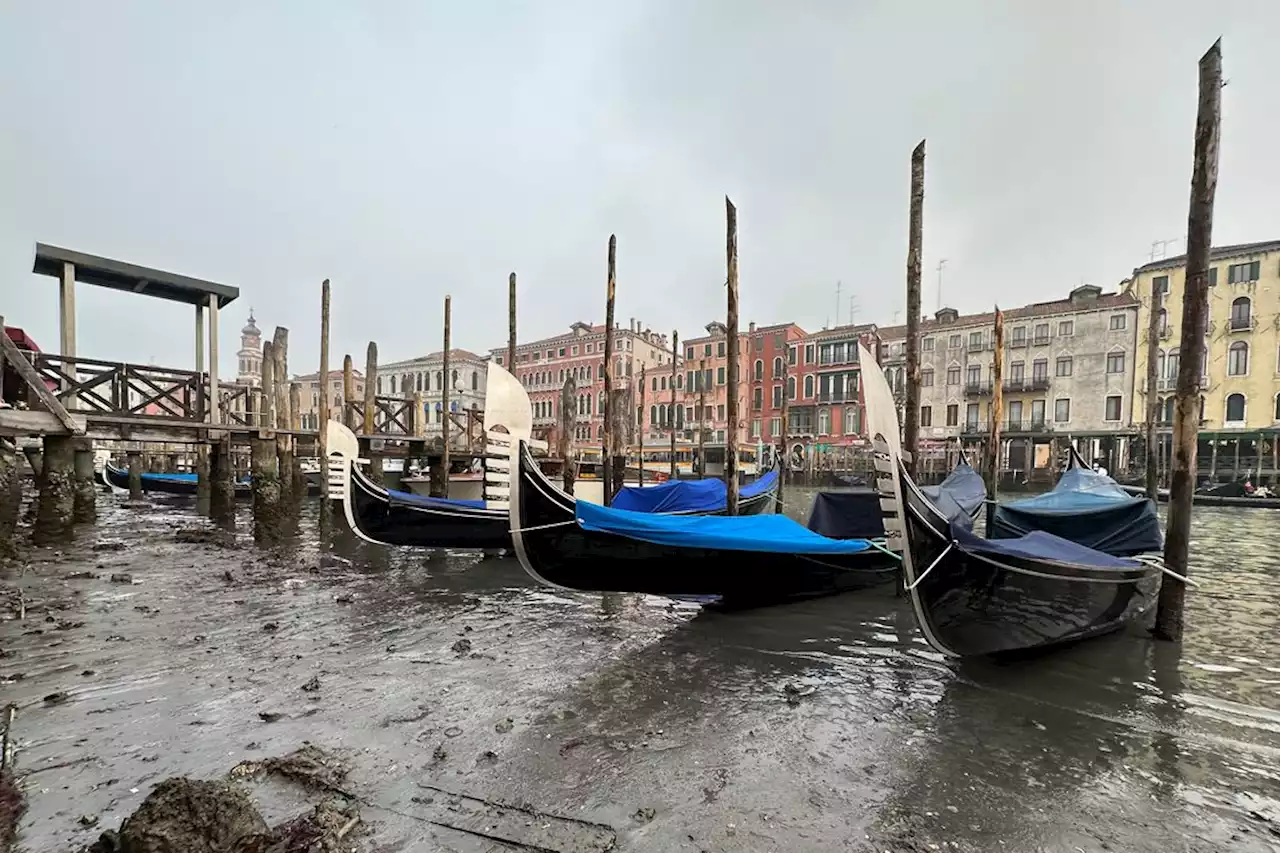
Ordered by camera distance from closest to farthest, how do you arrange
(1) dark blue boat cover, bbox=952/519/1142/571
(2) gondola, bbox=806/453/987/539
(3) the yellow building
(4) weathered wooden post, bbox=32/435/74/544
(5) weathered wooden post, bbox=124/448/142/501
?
(1) dark blue boat cover, bbox=952/519/1142/571 < (2) gondola, bbox=806/453/987/539 < (4) weathered wooden post, bbox=32/435/74/544 < (5) weathered wooden post, bbox=124/448/142/501 < (3) the yellow building

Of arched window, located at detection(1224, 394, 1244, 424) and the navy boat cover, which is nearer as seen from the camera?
the navy boat cover

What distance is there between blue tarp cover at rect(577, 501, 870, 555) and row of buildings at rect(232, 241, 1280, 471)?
1379 cm

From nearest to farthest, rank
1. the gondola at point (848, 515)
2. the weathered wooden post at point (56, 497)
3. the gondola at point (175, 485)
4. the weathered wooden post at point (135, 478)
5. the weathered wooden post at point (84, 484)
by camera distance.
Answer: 1. the gondola at point (848, 515)
2. the weathered wooden post at point (56, 497)
3. the weathered wooden post at point (84, 484)
4. the gondola at point (175, 485)
5. the weathered wooden post at point (135, 478)

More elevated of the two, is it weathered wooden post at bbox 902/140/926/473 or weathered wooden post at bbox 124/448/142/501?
weathered wooden post at bbox 902/140/926/473

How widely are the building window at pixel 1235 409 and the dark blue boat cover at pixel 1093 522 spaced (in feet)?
89.8

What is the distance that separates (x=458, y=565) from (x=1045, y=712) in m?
6.74

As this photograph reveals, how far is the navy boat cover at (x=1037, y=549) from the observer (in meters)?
3.77

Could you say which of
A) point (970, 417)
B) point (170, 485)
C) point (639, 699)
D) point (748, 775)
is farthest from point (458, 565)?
point (970, 417)

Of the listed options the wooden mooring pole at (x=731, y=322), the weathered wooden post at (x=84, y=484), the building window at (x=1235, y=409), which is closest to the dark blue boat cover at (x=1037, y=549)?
the wooden mooring pole at (x=731, y=322)

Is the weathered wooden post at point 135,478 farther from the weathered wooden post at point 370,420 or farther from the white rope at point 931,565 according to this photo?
the white rope at point 931,565

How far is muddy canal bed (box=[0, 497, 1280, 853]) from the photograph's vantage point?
2.47 metres

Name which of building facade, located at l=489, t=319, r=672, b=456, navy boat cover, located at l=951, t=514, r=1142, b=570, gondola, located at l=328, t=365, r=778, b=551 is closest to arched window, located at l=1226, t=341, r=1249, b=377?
building facade, located at l=489, t=319, r=672, b=456

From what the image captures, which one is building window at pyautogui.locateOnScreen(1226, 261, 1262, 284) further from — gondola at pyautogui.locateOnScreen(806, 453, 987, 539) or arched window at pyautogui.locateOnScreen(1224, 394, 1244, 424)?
gondola at pyautogui.locateOnScreen(806, 453, 987, 539)

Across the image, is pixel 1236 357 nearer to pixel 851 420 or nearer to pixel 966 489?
pixel 851 420
